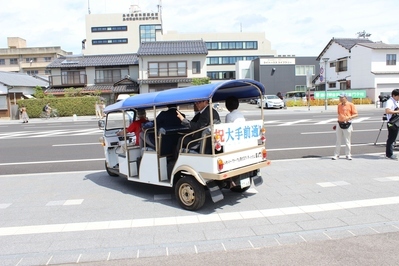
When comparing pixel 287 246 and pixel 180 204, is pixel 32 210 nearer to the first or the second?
pixel 180 204

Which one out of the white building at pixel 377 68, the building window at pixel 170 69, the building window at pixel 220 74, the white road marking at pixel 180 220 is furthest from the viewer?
the building window at pixel 220 74

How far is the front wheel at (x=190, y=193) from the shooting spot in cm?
527

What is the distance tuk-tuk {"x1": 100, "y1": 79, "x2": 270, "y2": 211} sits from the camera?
16.9ft

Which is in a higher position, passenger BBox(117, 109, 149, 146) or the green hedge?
the green hedge

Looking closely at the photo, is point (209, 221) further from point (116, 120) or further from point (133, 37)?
point (133, 37)

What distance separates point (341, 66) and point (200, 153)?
47.1m

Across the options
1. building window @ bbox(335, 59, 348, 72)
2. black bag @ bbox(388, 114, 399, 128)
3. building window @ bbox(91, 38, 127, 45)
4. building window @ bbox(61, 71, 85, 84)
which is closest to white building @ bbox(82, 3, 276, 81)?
building window @ bbox(91, 38, 127, 45)

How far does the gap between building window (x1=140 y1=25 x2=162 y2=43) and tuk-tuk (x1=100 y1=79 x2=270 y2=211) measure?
193ft

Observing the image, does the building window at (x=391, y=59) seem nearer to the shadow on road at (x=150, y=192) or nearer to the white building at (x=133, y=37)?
the white building at (x=133, y=37)

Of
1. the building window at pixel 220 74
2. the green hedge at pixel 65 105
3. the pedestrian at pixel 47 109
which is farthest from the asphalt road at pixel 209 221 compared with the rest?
the building window at pixel 220 74

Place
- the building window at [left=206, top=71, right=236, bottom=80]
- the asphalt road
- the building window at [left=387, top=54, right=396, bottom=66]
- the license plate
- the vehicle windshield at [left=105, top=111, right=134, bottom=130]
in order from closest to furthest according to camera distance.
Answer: the asphalt road
the license plate
the vehicle windshield at [left=105, top=111, right=134, bottom=130]
the building window at [left=387, top=54, right=396, bottom=66]
the building window at [left=206, top=71, right=236, bottom=80]

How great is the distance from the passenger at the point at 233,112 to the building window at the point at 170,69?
3606 cm

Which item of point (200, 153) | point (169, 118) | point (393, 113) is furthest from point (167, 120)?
point (393, 113)

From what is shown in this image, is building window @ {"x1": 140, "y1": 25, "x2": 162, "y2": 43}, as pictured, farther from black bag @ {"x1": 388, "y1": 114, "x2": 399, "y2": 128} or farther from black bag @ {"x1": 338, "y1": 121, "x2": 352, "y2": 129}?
black bag @ {"x1": 388, "y1": 114, "x2": 399, "y2": 128}
